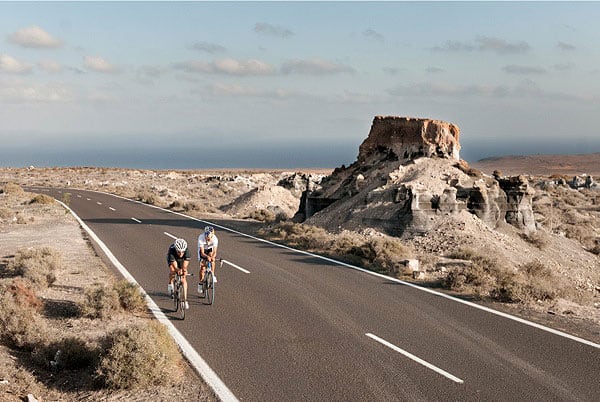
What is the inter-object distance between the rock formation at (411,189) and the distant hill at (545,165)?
87938 mm

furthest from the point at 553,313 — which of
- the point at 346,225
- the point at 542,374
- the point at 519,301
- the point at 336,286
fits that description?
the point at 346,225

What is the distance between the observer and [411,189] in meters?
21.0

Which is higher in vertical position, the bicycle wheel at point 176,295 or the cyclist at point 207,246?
the cyclist at point 207,246

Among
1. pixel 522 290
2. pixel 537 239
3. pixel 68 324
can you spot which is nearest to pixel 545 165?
pixel 537 239

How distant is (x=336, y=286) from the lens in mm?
12891

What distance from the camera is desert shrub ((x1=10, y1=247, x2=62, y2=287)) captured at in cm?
1226

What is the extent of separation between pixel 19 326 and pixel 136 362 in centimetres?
295

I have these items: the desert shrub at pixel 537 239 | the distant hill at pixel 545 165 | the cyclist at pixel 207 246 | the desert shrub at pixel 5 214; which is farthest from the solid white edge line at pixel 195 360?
the distant hill at pixel 545 165

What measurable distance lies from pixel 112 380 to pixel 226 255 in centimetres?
1065

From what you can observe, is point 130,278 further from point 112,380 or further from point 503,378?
point 503,378

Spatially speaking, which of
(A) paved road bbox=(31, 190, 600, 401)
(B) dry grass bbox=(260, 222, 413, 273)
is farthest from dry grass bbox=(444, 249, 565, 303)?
(B) dry grass bbox=(260, 222, 413, 273)

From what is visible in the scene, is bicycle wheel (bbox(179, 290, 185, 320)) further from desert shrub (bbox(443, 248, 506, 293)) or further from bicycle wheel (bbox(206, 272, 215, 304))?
desert shrub (bbox(443, 248, 506, 293))

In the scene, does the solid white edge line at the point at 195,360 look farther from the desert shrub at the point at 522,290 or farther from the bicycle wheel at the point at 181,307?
the desert shrub at the point at 522,290

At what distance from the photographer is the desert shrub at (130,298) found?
1045cm
